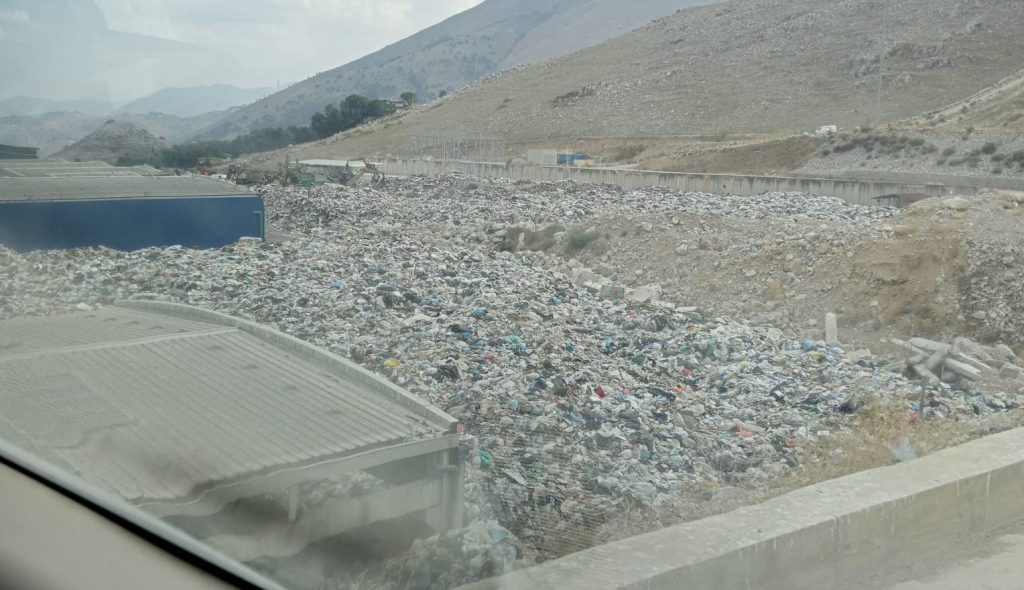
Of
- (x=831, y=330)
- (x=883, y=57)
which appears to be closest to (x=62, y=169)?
(x=831, y=330)

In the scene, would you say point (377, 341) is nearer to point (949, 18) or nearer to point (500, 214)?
point (500, 214)

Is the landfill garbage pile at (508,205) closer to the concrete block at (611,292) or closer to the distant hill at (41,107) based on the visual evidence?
the concrete block at (611,292)

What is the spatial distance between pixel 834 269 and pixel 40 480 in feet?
40.8

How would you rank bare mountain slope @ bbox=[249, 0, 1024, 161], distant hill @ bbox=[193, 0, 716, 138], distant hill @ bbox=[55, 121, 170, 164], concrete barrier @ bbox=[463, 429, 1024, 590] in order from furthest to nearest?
bare mountain slope @ bbox=[249, 0, 1024, 161], distant hill @ bbox=[193, 0, 716, 138], distant hill @ bbox=[55, 121, 170, 164], concrete barrier @ bbox=[463, 429, 1024, 590]

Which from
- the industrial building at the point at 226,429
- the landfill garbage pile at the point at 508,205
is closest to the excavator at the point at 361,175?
the landfill garbage pile at the point at 508,205

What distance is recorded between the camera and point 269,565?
7.97 feet

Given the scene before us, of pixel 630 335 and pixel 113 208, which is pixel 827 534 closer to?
pixel 630 335

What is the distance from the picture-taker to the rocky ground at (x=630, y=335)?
4797 mm

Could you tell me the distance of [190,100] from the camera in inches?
201

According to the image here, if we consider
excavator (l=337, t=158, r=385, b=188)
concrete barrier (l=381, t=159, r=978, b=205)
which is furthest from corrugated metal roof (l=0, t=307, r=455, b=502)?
excavator (l=337, t=158, r=385, b=188)

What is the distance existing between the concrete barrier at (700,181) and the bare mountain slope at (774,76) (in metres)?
5.74

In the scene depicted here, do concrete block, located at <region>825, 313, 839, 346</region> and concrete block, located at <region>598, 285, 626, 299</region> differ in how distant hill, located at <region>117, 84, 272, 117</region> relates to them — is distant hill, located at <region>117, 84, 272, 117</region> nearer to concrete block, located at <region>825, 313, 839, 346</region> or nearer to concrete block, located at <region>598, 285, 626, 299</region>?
concrete block, located at <region>598, 285, 626, 299</region>

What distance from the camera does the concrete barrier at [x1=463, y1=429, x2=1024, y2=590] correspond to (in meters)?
3.21

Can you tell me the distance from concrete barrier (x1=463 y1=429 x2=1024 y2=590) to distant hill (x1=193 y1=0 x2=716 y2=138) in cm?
500
